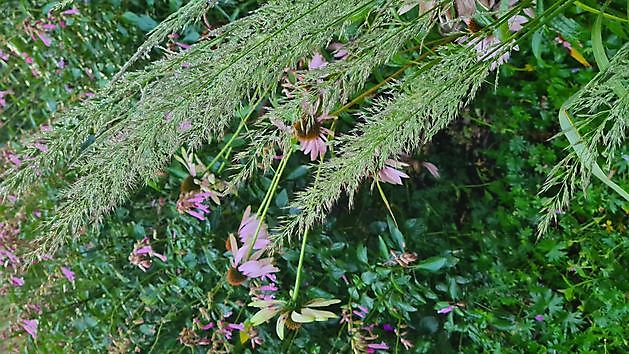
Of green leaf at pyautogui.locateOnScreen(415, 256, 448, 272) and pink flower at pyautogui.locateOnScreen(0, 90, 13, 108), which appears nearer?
green leaf at pyautogui.locateOnScreen(415, 256, 448, 272)

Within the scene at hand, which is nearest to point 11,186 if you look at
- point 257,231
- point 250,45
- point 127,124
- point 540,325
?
point 127,124

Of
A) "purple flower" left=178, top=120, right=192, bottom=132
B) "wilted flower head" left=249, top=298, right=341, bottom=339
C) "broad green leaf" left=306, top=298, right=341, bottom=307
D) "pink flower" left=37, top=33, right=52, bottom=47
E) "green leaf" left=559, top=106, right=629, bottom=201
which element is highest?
"pink flower" left=37, top=33, right=52, bottom=47

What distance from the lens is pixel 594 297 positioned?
3.14 ft

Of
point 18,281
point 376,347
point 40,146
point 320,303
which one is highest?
point 40,146

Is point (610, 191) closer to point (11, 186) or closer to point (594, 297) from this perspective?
point (594, 297)

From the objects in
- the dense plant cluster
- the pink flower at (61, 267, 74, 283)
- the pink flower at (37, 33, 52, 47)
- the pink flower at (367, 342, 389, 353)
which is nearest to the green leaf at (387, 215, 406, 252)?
the dense plant cluster

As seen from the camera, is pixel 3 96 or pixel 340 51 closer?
pixel 340 51

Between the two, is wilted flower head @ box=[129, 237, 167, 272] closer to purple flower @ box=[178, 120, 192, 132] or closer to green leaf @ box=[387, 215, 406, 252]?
green leaf @ box=[387, 215, 406, 252]

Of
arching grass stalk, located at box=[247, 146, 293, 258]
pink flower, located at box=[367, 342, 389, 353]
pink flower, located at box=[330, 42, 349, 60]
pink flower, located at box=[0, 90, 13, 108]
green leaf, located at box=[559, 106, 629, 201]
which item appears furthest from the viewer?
pink flower, located at box=[0, 90, 13, 108]

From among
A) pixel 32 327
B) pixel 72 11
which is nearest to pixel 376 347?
pixel 32 327

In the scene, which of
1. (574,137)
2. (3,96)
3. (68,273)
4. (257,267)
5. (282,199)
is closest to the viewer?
(574,137)

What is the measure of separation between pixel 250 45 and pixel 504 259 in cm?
74

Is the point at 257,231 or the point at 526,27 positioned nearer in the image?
the point at 526,27

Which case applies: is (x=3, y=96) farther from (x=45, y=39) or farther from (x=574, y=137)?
(x=574, y=137)
